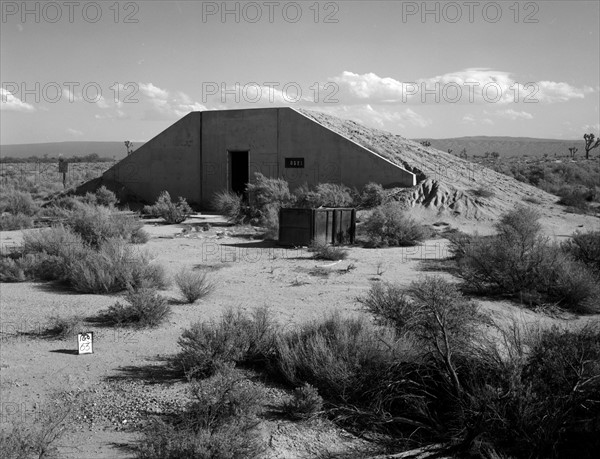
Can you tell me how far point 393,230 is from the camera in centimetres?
1719

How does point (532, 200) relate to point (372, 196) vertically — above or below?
below

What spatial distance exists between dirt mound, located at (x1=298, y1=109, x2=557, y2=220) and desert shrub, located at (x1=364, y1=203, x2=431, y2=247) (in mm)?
4531

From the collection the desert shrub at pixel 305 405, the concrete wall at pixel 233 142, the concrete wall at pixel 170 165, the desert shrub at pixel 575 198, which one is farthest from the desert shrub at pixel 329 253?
the desert shrub at pixel 575 198

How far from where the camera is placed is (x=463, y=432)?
17.4ft

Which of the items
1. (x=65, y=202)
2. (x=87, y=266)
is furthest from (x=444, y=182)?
(x=87, y=266)

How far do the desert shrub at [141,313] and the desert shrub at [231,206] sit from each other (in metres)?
12.4

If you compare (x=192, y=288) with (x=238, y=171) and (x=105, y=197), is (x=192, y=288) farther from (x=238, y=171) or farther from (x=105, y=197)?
(x=105, y=197)

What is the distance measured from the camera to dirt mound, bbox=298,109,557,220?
22.4 m

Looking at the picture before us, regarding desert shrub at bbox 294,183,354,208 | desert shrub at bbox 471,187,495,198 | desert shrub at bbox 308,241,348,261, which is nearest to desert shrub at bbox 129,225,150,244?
desert shrub at bbox 308,241,348,261

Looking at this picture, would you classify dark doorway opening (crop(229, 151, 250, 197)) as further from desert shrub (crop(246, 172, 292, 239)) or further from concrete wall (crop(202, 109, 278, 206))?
desert shrub (crop(246, 172, 292, 239))

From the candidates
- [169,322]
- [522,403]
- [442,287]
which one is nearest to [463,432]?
[522,403]

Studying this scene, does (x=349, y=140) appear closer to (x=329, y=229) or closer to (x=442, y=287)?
(x=329, y=229)

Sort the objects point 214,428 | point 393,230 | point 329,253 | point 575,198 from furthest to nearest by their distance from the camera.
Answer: point 575,198, point 393,230, point 329,253, point 214,428

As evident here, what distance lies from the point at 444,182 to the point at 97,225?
45.4 feet
